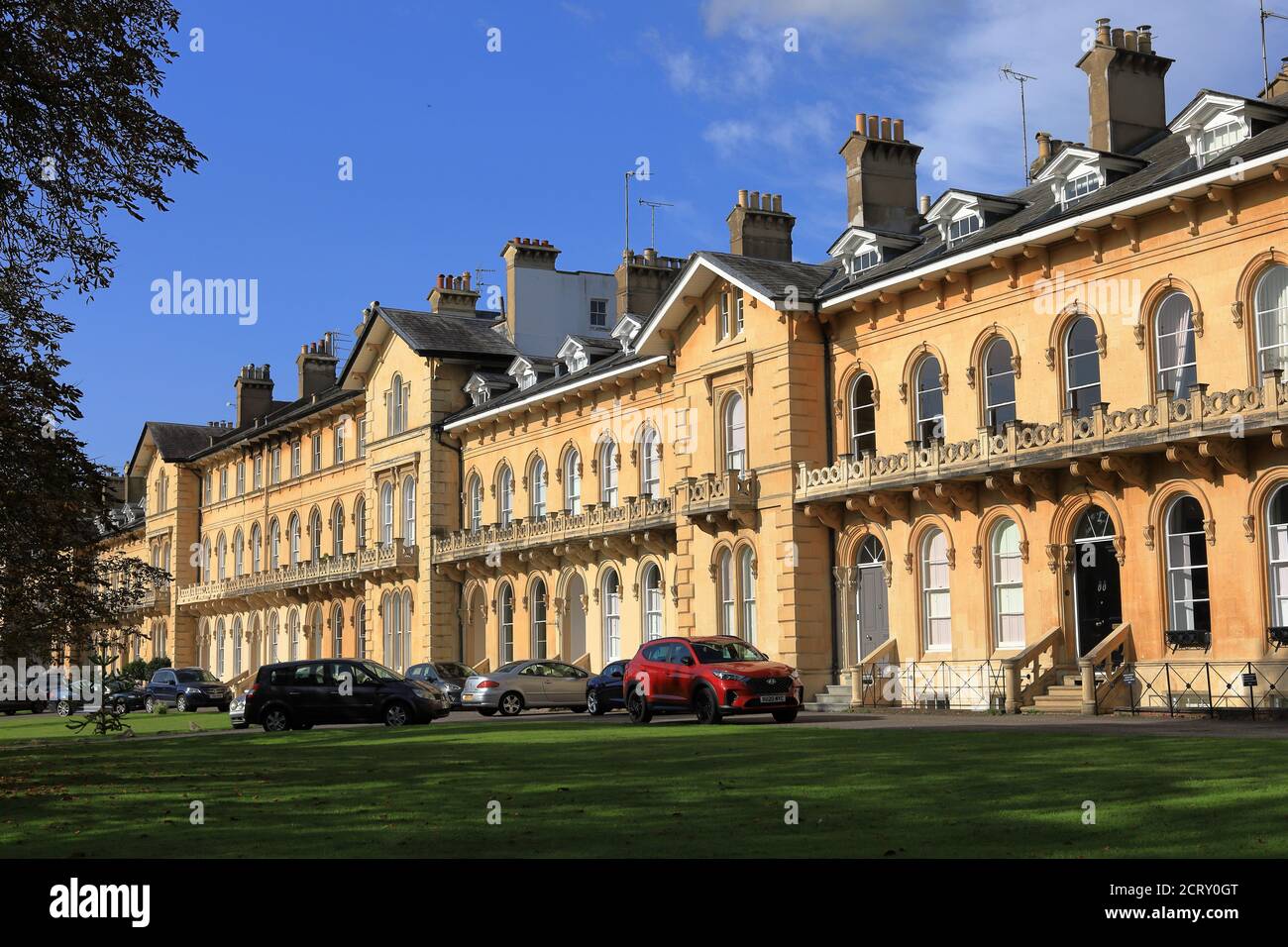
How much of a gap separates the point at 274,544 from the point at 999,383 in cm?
4563

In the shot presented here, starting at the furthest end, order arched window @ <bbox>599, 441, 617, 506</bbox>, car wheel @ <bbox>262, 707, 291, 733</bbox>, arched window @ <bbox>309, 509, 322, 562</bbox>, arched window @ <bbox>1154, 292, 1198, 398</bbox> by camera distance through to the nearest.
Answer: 1. arched window @ <bbox>309, 509, 322, 562</bbox>
2. arched window @ <bbox>599, 441, 617, 506</bbox>
3. car wheel @ <bbox>262, 707, 291, 733</bbox>
4. arched window @ <bbox>1154, 292, 1198, 398</bbox>

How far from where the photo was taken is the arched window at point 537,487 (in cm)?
4844

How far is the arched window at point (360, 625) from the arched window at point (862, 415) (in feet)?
96.6

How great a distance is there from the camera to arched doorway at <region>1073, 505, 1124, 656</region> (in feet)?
92.2

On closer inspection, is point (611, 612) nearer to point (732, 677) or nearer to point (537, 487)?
point (537, 487)

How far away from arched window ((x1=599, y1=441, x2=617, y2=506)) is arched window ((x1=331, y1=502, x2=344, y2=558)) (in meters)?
20.1

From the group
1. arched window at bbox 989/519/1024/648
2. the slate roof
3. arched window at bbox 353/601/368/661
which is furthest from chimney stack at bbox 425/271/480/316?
arched window at bbox 989/519/1024/648

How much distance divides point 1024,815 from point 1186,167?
18.9 metres

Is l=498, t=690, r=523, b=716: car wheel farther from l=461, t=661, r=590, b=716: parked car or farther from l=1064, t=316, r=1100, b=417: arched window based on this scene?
l=1064, t=316, r=1100, b=417: arched window

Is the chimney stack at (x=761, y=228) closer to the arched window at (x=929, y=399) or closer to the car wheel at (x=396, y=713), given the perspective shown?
the arched window at (x=929, y=399)

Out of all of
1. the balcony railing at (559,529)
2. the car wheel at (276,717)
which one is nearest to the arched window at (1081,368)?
the balcony railing at (559,529)

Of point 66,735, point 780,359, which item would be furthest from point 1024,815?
point 66,735
